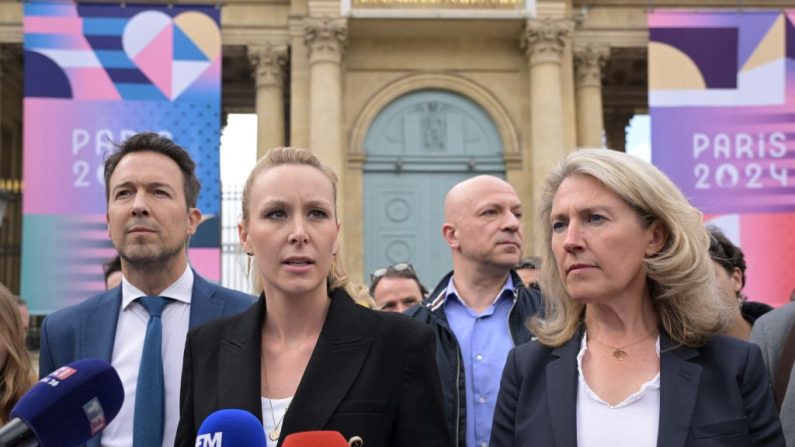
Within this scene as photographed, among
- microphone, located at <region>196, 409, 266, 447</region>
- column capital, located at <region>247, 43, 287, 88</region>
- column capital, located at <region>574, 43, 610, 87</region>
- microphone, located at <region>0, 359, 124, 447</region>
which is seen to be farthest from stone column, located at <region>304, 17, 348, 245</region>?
microphone, located at <region>196, 409, 266, 447</region>

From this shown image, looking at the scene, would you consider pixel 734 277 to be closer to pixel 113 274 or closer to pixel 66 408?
pixel 66 408

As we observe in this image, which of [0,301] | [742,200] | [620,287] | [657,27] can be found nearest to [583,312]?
[620,287]

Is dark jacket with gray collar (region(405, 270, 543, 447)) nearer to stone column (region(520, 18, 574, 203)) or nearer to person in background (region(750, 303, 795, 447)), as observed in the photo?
person in background (region(750, 303, 795, 447))

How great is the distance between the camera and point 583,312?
309cm

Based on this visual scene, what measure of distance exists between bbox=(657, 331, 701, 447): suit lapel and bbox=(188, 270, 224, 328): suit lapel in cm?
179

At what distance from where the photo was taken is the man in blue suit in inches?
137

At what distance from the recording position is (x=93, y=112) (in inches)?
616

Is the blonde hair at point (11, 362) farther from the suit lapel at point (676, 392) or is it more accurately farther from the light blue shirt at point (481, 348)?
the suit lapel at point (676, 392)

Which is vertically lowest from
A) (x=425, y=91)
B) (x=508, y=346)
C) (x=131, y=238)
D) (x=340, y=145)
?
(x=508, y=346)

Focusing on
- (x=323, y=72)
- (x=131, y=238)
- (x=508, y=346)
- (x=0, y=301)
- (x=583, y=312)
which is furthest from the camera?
(x=323, y=72)

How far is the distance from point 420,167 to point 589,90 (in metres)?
4.49

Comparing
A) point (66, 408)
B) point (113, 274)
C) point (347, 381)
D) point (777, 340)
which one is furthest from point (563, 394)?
point (113, 274)

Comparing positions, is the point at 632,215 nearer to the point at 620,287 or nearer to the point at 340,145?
the point at 620,287

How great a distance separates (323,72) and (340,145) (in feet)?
4.78
